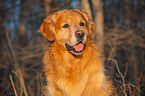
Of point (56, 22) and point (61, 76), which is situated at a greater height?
point (56, 22)

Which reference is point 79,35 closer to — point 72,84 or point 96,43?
point 72,84

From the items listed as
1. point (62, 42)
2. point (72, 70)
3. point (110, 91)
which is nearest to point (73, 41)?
point (62, 42)

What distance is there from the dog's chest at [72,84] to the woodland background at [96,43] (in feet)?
2.24

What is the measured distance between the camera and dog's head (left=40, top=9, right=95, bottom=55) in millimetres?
2896

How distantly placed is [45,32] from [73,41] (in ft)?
2.19

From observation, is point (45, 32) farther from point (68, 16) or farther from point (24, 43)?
point (24, 43)

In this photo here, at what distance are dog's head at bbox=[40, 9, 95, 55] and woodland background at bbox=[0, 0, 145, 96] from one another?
0.35 meters

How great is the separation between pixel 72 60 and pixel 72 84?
18.6 inches

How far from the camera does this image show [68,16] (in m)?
3.17

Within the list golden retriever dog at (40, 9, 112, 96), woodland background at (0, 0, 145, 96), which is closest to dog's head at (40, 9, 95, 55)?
golden retriever dog at (40, 9, 112, 96)

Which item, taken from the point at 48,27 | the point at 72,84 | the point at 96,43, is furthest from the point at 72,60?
the point at 96,43

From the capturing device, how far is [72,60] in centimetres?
310

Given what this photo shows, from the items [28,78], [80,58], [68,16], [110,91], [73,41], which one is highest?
[68,16]

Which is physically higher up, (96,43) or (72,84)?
(96,43)
